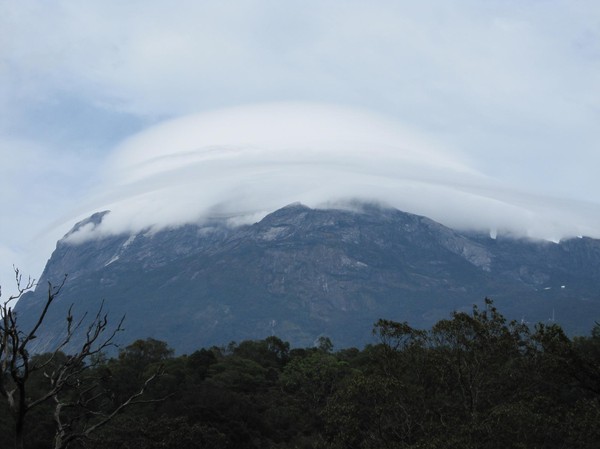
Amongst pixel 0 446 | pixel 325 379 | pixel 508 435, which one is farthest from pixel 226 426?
pixel 508 435

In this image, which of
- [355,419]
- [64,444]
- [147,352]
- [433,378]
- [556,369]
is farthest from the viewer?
[147,352]

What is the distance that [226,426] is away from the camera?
71.1 meters

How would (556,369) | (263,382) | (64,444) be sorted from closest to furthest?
(64,444), (556,369), (263,382)

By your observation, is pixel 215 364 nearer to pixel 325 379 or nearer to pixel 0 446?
pixel 325 379

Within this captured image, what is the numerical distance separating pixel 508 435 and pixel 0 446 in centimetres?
5050

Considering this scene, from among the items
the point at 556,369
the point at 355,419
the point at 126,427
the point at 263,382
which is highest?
the point at 556,369

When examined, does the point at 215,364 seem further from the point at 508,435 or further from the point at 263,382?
the point at 508,435

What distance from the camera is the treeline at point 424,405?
42.4m

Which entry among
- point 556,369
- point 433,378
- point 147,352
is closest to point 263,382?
point 147,352

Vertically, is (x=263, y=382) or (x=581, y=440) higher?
(x=581, y=440)

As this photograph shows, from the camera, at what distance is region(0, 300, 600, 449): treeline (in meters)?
42.4

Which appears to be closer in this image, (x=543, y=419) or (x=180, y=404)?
(x=543, y=419)

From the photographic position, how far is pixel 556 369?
44.4 m

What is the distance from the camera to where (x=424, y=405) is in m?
52.0
